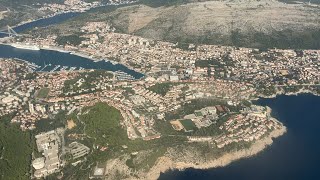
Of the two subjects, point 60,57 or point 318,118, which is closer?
point 318,118

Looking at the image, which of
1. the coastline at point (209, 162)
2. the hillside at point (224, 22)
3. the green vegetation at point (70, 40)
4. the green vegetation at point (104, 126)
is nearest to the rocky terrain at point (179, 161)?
the coastline at point (209, 162)

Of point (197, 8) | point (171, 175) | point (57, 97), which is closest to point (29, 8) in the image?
point (197, 8)

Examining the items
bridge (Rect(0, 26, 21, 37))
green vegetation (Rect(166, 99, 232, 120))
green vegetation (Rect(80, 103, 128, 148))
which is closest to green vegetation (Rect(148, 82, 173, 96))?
green vegetation (Rect(166, 99, 232, 120))

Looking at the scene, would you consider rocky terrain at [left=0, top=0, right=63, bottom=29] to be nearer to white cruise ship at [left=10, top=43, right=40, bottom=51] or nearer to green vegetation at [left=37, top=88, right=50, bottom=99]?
white cruise ship at [left=10, top=43, right=40, bottom=51]

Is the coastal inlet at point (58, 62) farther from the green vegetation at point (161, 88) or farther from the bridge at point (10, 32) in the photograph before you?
the bridge at point (10, 32)

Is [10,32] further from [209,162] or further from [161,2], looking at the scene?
[209,162]

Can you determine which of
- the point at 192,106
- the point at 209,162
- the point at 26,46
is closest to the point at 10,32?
the point at 26,46

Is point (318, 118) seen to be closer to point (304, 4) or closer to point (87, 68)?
point (87, 68)
